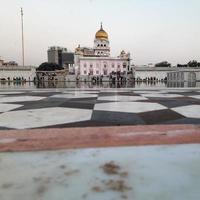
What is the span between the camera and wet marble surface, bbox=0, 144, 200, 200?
81 centimetres

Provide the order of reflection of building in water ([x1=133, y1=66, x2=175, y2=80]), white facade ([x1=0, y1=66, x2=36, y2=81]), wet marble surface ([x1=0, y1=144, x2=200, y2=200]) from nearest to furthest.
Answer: wet marble surface ([x1=0, y1=144, x2=200, y2=200]), white facade ([x1=0, y1=66, x2=36, y2=81]), reflection of building in water ([x1=133, y1=66, x2=175, y2=80])

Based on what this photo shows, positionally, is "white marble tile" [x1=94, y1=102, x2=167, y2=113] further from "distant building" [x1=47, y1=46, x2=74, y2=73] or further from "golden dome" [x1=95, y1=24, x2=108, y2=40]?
"distant building" [x1=47, y1=46, x2=74, y2=73]

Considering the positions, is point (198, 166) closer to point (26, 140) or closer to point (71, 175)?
point (71, 175)

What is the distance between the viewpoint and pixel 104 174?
964mm

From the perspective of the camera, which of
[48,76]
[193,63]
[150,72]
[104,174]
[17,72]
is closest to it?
[104,174]

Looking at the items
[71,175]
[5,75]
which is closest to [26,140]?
[71,175]

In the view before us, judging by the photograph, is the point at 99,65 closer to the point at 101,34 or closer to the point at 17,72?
the point at 101,34

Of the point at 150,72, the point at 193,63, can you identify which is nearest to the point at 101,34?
the point at 150,72

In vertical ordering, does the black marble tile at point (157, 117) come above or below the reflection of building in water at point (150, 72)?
below

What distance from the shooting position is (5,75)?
5881cm

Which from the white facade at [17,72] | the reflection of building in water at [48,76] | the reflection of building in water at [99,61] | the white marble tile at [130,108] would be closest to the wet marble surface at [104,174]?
the white marble tile at [130,108]

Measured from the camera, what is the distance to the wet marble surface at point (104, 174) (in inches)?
32.1

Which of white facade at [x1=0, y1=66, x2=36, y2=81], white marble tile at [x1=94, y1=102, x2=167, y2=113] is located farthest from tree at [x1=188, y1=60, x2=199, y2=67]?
white marble tile at [x1=94, y1=102, x2=167, y2=113]

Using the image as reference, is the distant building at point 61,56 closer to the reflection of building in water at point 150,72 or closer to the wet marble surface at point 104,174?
the reflection of building in water at point 150,72
